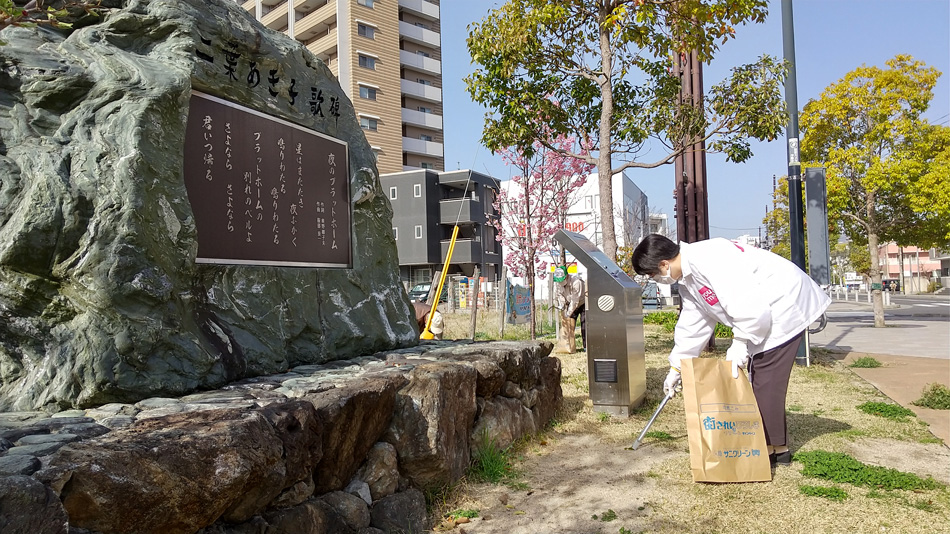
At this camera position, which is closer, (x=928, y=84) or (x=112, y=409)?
(x=112, y=409)

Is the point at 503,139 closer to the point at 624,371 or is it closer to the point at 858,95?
the point at 624,371

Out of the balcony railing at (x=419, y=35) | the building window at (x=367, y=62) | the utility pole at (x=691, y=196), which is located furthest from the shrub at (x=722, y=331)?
the balcony railing at (x=419, y=35)

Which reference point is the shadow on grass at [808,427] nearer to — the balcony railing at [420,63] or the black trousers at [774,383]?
the black trousers at [774,383]

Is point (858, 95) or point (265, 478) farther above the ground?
point (858, 95)

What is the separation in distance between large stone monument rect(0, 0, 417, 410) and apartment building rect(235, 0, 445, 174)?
2599 cm

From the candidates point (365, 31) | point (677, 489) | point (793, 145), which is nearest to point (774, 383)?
point (677, 489)

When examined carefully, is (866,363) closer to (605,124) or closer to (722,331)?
(722,331)

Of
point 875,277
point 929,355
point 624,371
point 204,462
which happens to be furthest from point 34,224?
point 875,277

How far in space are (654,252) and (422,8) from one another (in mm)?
34954

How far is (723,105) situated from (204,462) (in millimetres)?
8486

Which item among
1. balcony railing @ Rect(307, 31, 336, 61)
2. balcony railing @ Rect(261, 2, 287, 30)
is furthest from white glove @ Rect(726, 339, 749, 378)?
balcony railing @ Rect(261, 2, 287, 30)

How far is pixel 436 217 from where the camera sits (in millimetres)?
32688

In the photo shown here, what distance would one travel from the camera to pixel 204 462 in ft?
7.29

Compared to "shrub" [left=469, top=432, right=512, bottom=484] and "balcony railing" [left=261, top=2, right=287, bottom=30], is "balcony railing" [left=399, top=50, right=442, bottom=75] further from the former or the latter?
"shrub" [left=469, top=432, right=512, bottom=484]
